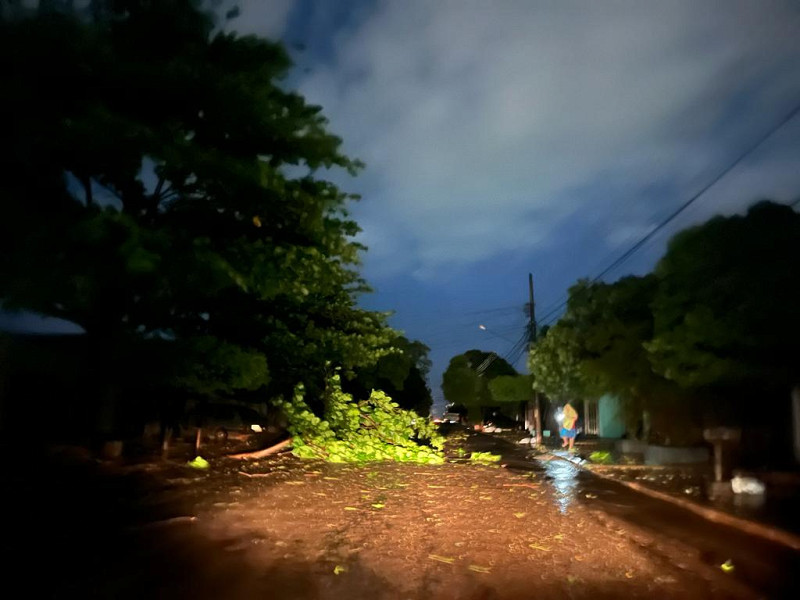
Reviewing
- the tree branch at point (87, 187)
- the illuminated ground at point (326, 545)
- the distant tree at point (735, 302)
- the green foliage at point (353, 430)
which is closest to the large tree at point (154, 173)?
the tree branch at point (87, 187)

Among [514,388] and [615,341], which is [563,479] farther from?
[514,388]

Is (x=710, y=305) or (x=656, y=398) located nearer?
Result: (x=710, y=305)

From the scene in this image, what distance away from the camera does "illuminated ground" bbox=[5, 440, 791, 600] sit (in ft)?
17.8

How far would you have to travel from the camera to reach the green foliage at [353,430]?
15.1 metres

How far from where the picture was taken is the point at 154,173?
26.8 ft

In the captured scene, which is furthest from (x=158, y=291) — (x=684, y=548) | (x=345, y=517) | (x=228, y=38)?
(x=684, y=548)

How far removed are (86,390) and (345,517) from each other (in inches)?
247

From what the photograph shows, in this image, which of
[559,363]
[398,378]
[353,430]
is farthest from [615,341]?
[398,378]

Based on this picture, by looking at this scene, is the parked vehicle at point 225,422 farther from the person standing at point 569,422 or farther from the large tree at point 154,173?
the person standing at point 569,422

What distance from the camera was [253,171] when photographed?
7.34 meters

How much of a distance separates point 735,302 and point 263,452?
33.2 feet

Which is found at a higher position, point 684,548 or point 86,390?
point 86,390

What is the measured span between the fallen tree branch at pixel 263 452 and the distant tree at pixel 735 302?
867 centimetres

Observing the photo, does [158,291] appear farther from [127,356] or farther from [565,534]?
[565,534]
